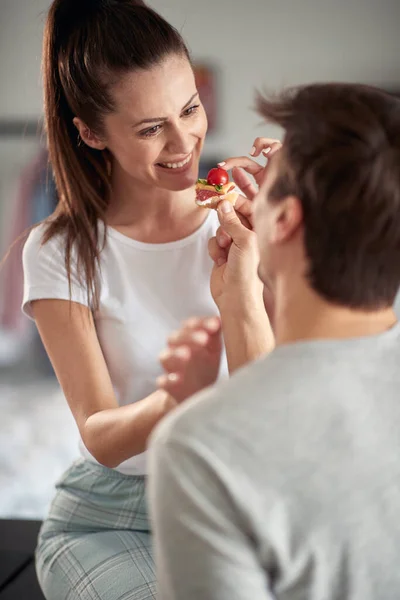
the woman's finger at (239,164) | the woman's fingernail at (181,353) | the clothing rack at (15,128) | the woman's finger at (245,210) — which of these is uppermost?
the woman's finger at (239,164)

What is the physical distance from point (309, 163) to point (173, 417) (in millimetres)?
331

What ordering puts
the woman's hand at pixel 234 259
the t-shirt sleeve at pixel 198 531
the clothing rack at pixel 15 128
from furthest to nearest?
the clothing rack at pixel 15 128
the woman's hand at pixel 234 259
the t-shirt sleeve at pixel 198 531

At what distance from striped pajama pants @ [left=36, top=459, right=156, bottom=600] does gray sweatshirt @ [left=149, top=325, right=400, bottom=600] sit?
66cm

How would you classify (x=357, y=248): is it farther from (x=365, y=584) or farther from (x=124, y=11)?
(x=124, y=11)

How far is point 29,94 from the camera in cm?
543

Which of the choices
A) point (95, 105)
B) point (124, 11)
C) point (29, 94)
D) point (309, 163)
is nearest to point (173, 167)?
point (95, 105)

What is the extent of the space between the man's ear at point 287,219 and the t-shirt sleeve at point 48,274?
0.82 meters

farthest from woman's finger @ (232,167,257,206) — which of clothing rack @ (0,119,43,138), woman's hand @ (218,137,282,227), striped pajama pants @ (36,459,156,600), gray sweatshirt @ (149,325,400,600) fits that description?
clothing rack @ (0,119,43,138)

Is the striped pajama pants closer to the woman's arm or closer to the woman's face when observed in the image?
the woman's arm

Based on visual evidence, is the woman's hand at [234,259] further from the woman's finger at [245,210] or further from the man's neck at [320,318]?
the man's neck at [320,318]

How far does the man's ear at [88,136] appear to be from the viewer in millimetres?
1769

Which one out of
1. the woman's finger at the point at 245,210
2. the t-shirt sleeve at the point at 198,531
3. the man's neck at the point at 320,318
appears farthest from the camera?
the woman's finger at the point at 245,210

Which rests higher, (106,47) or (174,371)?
(106,47)

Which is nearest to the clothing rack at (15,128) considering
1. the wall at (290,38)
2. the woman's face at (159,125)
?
the wall at (290,38)
